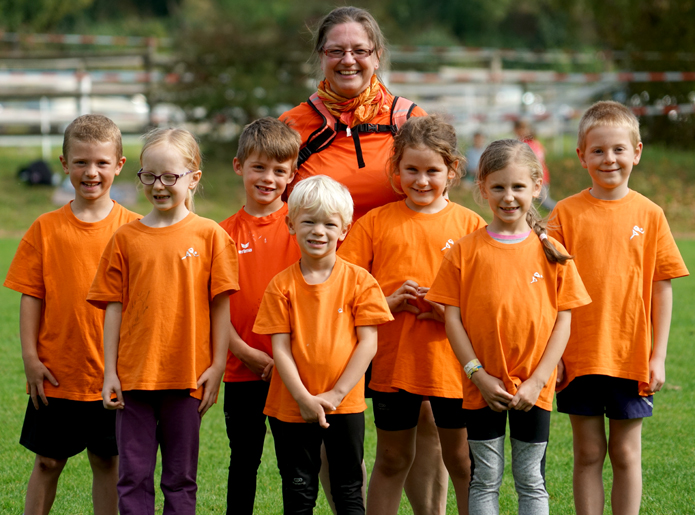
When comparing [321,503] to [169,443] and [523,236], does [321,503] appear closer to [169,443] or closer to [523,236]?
[169,443]

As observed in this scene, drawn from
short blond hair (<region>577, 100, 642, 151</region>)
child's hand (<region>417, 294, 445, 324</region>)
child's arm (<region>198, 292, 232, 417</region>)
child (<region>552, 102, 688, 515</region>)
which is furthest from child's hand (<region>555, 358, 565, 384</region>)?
child's arm (<region>198, 292, 232, 417</region>)

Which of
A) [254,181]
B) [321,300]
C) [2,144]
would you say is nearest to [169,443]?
[321,300]

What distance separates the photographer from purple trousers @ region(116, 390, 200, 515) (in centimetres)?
302

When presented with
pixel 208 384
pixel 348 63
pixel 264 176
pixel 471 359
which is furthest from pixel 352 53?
pixel 208 384

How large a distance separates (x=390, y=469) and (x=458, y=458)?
0.28 meters

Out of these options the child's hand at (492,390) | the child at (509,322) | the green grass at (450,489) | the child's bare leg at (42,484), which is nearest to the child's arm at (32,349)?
the child's bare leg at (42,484)

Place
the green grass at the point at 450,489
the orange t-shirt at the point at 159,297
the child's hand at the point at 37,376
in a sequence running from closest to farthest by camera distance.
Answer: the orange t-shirt at the point at 159,297
the child's hand at the point at 37,376
the green grass at the point at 450,489

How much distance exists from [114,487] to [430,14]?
44.5m

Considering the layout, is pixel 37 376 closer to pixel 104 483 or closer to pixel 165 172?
pixel 104 483

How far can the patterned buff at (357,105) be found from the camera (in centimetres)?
359

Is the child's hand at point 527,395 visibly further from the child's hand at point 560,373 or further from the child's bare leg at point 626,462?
the child's bare leg at point 626,462

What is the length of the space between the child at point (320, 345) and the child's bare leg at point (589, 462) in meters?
0.91

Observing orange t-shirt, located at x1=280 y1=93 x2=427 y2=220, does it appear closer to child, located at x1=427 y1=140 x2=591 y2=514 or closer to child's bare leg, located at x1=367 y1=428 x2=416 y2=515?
child, located at x1=427 y1=140 x2=591 y2=514

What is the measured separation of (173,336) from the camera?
10.1 ft
